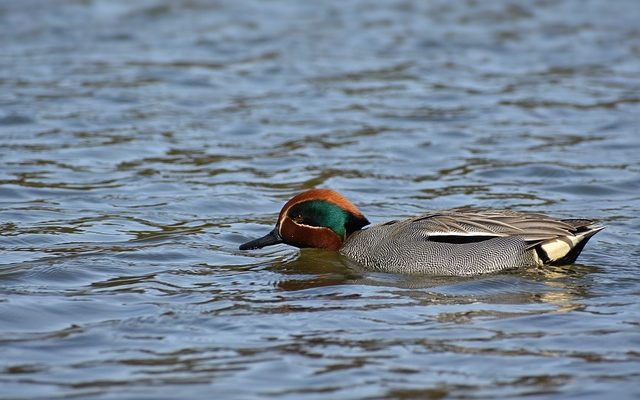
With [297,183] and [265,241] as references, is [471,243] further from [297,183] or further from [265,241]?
[297,183]

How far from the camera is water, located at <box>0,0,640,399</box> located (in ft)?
22.4

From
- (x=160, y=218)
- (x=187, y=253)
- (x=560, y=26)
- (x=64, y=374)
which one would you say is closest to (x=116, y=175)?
(x=160, y=218)

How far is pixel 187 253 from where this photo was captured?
31.7 feet

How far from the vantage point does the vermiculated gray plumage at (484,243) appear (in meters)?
8.98

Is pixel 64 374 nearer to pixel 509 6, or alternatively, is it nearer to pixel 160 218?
pixel 160 218

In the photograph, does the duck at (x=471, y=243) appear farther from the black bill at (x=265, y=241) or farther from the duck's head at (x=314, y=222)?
the duck's head at (x=314, y=222)

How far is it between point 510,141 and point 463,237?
16.8 ft

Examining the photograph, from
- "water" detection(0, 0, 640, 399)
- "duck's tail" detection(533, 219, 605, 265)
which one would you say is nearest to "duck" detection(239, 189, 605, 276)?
"duck's tail" detection(533, 219, 605, 265)

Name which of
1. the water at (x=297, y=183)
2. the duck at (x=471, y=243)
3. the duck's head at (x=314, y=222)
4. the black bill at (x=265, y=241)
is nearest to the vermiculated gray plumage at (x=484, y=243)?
the duck at (x=471, y=243)

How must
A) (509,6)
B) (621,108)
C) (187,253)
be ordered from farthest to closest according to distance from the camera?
(509,6) → (621,108) → (187,253)

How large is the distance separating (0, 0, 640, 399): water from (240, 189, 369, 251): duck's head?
0.23m

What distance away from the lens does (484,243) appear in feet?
29.7

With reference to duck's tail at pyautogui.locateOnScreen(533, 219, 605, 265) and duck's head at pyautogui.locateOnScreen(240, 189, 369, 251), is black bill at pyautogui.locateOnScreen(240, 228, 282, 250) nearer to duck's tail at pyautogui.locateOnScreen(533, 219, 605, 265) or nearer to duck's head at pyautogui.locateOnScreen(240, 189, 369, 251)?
duck's head at pyautogui.locateOnScreen(240, 189, 369, 251)

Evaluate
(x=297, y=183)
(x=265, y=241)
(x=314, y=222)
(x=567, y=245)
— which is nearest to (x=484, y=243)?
(x=567, y=245)
